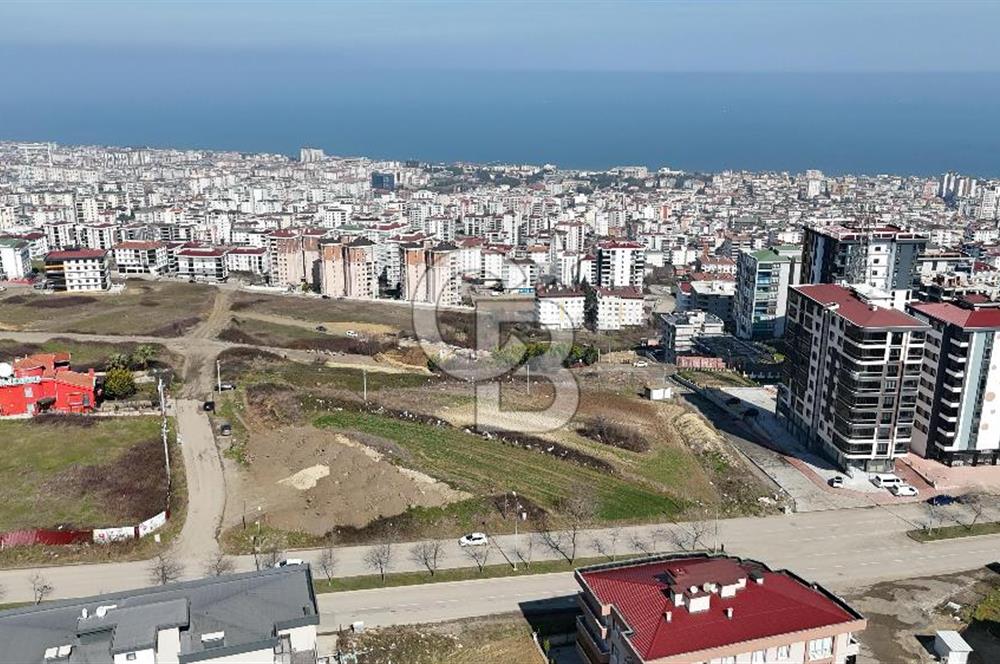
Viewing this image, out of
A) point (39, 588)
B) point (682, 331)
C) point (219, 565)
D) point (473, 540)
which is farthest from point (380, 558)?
point (682, 331)

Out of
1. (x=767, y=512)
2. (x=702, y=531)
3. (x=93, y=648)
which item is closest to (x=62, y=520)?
(x=93, y=648)

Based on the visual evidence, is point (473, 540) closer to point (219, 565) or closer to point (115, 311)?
point (219, 565)

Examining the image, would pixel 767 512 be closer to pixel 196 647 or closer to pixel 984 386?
pixel 984 386

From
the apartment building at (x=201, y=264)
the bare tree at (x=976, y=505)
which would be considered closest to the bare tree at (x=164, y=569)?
the bare tree at (x=976, y=505)

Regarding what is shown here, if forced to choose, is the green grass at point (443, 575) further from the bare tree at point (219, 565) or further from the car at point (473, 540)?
the bare tree at point (219, 565)

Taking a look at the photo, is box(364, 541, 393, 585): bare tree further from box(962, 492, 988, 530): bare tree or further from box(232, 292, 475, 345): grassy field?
box(232, 292, 475, 345): grassy field

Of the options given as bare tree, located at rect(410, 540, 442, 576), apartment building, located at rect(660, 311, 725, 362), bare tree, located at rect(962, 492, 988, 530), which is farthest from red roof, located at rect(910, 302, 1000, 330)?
apartment building, located at rect(660, 311, 725, 362)
